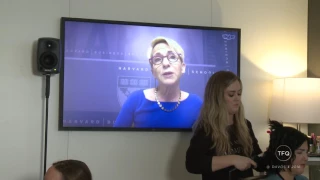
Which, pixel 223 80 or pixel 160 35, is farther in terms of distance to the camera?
pixel 160 35

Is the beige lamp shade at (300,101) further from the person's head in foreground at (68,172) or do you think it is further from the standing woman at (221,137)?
the person's head in foreground at (68,172)

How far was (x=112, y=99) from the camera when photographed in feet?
9.24

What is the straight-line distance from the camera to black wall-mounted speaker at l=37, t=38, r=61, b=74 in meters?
2.62

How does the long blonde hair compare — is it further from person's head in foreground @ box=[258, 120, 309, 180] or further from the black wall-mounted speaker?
the black wall-mounted speaker

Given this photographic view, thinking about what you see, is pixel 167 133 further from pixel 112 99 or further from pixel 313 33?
pixel 313 33

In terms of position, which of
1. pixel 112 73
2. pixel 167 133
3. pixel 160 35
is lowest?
pixel 167 133

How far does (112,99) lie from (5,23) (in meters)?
0.89

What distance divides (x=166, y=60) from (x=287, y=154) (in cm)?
125

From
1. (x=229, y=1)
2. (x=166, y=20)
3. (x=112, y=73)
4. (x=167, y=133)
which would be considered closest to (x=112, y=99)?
(x=112, y=73)

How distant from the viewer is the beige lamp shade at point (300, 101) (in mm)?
2826

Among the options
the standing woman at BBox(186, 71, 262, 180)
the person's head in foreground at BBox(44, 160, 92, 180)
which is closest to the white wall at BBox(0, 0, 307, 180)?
the standing woman at BBox(186, 71, 262, 180)

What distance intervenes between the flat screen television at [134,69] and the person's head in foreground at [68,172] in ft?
3.75

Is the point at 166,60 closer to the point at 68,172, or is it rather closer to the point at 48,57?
the point at 48,57

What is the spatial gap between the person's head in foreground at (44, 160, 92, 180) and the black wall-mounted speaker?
1127 millimetres
